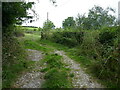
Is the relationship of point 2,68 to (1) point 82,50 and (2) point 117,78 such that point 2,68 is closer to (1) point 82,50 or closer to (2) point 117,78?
(2) point 117,78

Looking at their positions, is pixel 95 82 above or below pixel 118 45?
below

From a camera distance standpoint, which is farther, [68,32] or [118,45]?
[68,32]

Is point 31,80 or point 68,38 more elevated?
point 68,38

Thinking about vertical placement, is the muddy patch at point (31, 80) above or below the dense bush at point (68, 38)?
below

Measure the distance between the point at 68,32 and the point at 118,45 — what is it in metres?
7.60

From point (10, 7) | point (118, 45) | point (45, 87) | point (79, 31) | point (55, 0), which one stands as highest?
point (55, 0)

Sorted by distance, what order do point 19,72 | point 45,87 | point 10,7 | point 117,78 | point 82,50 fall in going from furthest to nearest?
point 82,50 < point 10,7 < point 19,72 < point 117,78 < point 45,87

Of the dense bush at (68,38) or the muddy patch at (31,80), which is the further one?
the dense bush at (68,38)

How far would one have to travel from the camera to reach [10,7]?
14.9 ft

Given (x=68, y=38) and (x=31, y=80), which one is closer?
(x=31, y=80)

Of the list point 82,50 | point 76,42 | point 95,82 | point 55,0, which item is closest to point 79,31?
point 76,42

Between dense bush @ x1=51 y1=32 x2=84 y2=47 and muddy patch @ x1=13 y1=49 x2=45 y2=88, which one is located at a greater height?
dense bush @ x1=51 y1=32 x2=84 y2=47

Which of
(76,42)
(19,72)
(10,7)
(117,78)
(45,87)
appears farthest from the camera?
(76,42)

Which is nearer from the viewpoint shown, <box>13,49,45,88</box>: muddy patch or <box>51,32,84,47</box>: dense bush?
<box>13,49,45,88</box>: muddy patch
